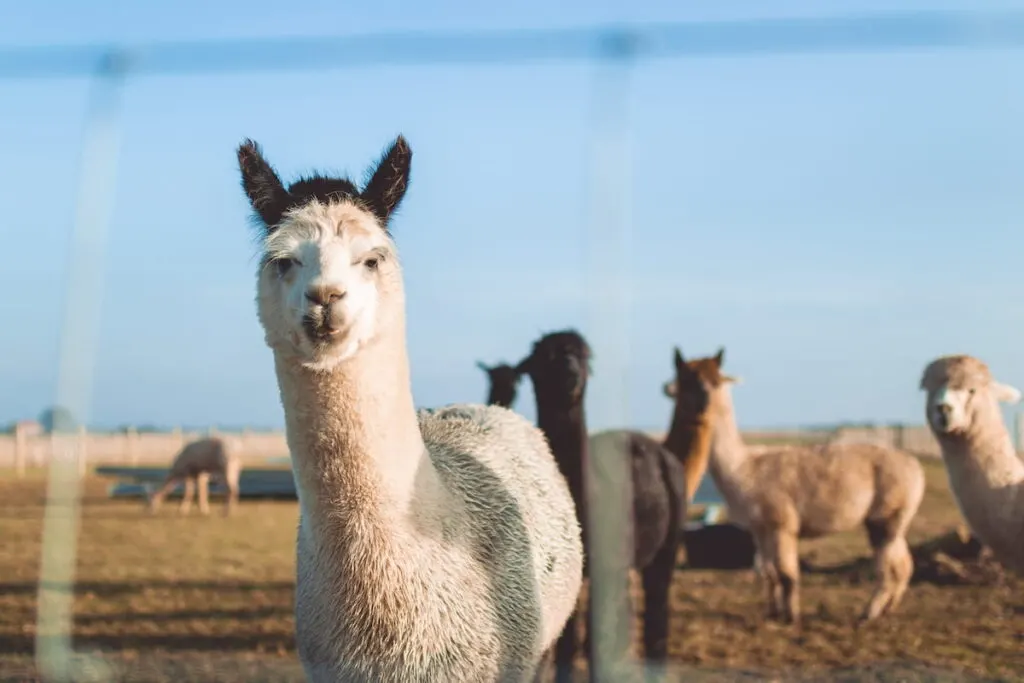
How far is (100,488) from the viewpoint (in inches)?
960

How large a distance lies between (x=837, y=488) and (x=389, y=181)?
659 centimetres

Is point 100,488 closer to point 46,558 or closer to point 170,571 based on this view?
point 170,571

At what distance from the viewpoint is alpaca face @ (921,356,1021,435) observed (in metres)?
6.34

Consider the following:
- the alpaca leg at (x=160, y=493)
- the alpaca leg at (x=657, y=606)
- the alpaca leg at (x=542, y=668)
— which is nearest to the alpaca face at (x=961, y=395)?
the alpaca leg at (x=657, y=606)

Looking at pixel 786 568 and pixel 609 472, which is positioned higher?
pixel 609 472

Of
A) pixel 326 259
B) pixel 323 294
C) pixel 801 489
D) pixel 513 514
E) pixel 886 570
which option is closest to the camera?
pixel 323 294

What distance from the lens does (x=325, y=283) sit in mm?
2844

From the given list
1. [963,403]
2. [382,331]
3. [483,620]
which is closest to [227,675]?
[483,620]

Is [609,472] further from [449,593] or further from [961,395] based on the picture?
[449,593]

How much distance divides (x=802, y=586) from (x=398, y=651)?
7427 mm

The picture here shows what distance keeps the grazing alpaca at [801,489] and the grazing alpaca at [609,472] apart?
209 centimetres

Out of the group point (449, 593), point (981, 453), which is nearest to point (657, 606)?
point (981, 453)

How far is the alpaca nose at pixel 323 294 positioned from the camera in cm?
283

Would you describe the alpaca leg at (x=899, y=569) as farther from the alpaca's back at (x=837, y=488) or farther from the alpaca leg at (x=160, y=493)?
the alpaca leg at (x=160, y=493)
